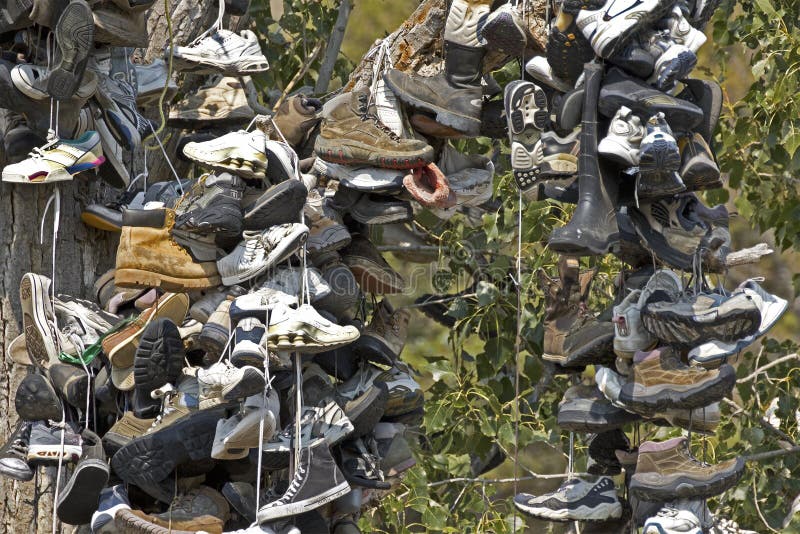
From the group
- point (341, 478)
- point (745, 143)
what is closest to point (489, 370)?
point (745, 143)

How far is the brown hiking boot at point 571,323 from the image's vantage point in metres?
3.47

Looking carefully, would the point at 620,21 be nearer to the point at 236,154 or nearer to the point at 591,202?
the point at 591,202

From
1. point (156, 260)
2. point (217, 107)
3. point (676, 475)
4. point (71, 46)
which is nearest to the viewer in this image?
point (676, 475)

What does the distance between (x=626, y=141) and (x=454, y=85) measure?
714mm

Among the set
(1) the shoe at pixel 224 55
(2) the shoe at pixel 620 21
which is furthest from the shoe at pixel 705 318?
(1) the shoe at pixel 224 55

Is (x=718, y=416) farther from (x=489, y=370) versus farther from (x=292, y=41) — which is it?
(x=292, y=41)

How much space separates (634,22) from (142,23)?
58.4 inches

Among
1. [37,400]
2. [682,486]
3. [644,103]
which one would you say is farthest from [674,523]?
[37,400]

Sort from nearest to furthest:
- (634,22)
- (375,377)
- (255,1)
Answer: (634,22), (375,377), (255,1)

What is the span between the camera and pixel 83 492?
3.84 m

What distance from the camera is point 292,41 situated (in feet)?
20.9

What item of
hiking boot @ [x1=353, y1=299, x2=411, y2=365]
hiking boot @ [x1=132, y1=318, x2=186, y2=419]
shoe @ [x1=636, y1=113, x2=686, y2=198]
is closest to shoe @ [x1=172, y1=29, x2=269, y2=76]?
hiking boot @ [x1=353, y1=299, x2=411, y2=365]

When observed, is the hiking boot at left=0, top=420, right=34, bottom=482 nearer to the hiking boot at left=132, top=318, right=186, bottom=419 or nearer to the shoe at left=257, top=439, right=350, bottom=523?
the hiking boot at left=132, top=318, right=186, bottom=419

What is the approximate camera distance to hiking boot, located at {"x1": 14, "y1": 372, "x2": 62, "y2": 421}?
3955mm
